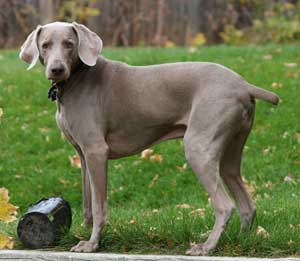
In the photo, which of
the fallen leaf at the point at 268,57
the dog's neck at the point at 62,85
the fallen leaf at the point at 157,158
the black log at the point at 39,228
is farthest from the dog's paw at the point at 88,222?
the fallen leaf at the point at 268,57

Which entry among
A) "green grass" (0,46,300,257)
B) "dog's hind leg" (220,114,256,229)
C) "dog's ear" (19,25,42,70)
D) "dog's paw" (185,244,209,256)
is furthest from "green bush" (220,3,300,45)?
"dog's paw" (185,244,209,256)

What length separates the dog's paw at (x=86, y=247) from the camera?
5.87 meters

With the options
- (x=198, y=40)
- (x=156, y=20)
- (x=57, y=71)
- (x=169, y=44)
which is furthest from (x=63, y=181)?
(x=198, y=40)

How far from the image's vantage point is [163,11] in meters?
18.0

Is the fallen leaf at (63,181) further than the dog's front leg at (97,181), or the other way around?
the fallen leaf at (63,181)

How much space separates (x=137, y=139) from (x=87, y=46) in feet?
2.40

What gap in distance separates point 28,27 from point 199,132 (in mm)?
13509

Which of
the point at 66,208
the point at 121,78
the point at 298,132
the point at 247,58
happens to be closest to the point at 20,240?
the point at 66,208

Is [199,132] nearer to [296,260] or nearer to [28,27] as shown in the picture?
[296,260]

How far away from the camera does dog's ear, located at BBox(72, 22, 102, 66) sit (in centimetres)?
595

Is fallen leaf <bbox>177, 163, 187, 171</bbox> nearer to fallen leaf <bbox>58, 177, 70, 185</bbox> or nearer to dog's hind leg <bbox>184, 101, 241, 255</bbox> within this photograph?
fallen leaf <bbox>58, 177, 70, 185</bbox>

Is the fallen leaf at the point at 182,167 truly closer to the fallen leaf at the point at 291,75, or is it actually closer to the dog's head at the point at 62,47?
the fallen leaf at the point at 291,75

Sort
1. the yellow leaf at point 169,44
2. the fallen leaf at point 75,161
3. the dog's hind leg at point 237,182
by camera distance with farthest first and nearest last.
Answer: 1. the yellow leaf at point 169,44
2. the fallen leaf at point 75,161
3. the dog's hind leg at point 237,182

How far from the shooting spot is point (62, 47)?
19.4 feet
